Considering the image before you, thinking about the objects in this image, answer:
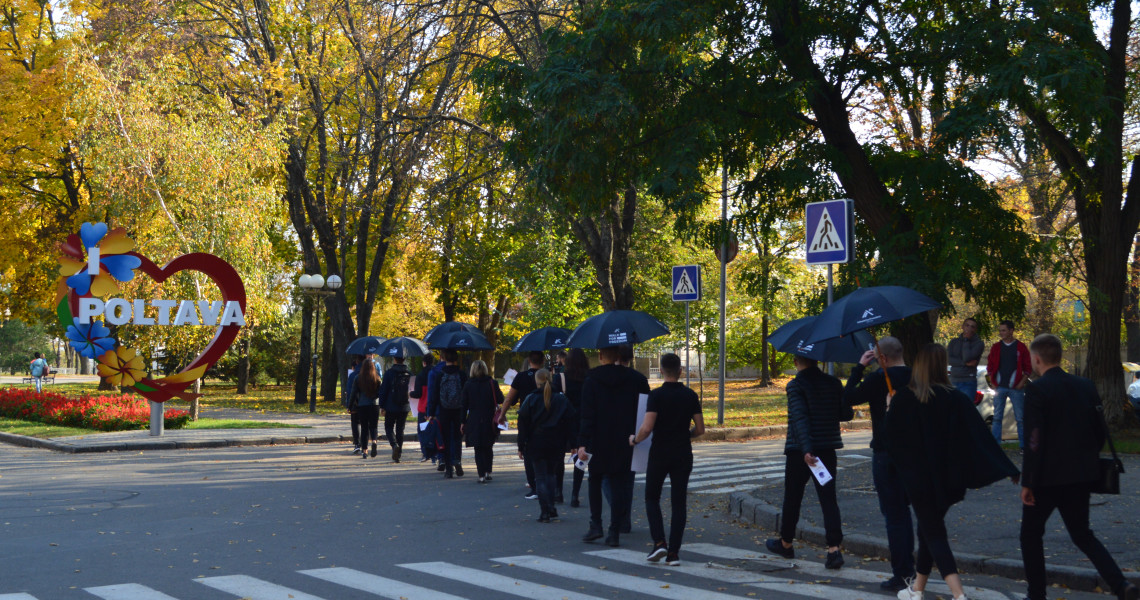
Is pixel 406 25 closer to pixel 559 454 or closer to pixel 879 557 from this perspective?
pixel 559 454

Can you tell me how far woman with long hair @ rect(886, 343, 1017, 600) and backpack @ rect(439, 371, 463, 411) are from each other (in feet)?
27.0

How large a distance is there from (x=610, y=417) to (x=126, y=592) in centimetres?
405

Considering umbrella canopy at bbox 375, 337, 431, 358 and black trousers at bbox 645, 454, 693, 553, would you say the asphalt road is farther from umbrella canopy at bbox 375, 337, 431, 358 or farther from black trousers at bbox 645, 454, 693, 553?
umbrella canopy at bbox 375, 337, 431, 358

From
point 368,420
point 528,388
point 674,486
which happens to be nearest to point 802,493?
point 674,486

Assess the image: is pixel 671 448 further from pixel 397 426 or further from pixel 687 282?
pixel 687 282

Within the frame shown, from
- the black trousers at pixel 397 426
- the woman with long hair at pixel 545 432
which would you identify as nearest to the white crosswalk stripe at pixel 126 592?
the woman with long hair at pixel 545 432

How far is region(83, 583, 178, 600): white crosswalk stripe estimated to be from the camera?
22.1 ft

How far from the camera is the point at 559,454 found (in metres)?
11.2

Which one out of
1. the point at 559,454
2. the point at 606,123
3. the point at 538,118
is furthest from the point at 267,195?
the point at 559,454

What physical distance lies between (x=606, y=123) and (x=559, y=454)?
4863 mm

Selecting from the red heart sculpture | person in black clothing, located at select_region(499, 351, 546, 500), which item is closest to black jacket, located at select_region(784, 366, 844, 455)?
person in black clothing, located at select_region(499, 351, 546, 500)

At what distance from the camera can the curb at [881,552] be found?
283 inches

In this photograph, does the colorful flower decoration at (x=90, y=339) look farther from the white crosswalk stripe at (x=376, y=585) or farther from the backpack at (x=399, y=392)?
the white crosswalk stripe at (x=376, y=585)

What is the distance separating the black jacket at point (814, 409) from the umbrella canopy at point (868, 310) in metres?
0.56
